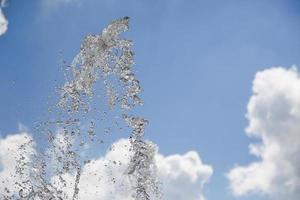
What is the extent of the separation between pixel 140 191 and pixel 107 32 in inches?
611

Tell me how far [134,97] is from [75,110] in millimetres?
6152

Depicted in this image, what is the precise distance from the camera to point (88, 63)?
68562mm

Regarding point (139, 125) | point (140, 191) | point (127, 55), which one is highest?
point (127, 55)

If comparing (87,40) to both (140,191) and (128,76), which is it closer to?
(128,76)

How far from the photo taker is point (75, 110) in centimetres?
6825

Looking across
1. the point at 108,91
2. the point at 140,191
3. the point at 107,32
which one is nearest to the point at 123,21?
the point at 107,32

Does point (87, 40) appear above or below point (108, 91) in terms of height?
above

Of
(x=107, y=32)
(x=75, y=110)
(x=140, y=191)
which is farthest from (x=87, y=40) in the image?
(x=140, y=191)

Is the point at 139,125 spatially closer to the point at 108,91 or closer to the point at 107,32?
the point at 108,91

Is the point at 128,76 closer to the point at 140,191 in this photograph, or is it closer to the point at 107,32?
the point at 107,32

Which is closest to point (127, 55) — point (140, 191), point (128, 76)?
point (128, 76)

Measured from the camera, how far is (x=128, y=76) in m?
67.0

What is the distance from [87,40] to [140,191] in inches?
603

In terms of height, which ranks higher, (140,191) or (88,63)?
(88,63)
